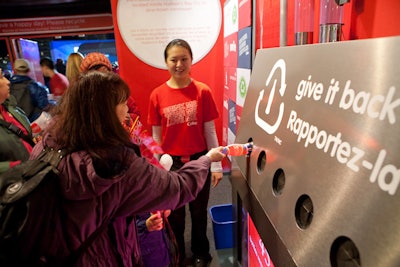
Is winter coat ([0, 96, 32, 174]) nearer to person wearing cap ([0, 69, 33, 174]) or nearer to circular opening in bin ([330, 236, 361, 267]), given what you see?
person wearing cap ([0, 69, 33, 174])

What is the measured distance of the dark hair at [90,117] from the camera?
0.88m

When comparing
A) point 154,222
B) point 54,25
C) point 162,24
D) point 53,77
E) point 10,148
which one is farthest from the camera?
point 54,25

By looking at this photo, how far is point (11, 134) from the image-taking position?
164 cm

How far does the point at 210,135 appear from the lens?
75.9 inches

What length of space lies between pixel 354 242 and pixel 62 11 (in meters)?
6.70

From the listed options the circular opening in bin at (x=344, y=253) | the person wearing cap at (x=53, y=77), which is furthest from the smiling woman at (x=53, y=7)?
the circular opening in bin at (x=344, y=253)

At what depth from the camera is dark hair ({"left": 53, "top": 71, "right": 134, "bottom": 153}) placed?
2.89 feet

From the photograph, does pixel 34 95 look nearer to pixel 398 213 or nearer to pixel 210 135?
pixel 210 135

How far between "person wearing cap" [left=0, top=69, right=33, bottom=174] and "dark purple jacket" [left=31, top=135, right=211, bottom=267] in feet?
2.34

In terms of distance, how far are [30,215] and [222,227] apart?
1.56 meters

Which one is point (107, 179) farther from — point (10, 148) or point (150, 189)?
point (10, 148)

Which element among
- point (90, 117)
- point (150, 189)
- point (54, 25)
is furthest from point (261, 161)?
point (54, 25)

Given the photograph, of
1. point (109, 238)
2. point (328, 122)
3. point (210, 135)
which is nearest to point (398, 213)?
point (328, 122)

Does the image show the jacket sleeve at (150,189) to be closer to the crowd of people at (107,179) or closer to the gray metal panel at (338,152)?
the crowd of people at (107,179)
